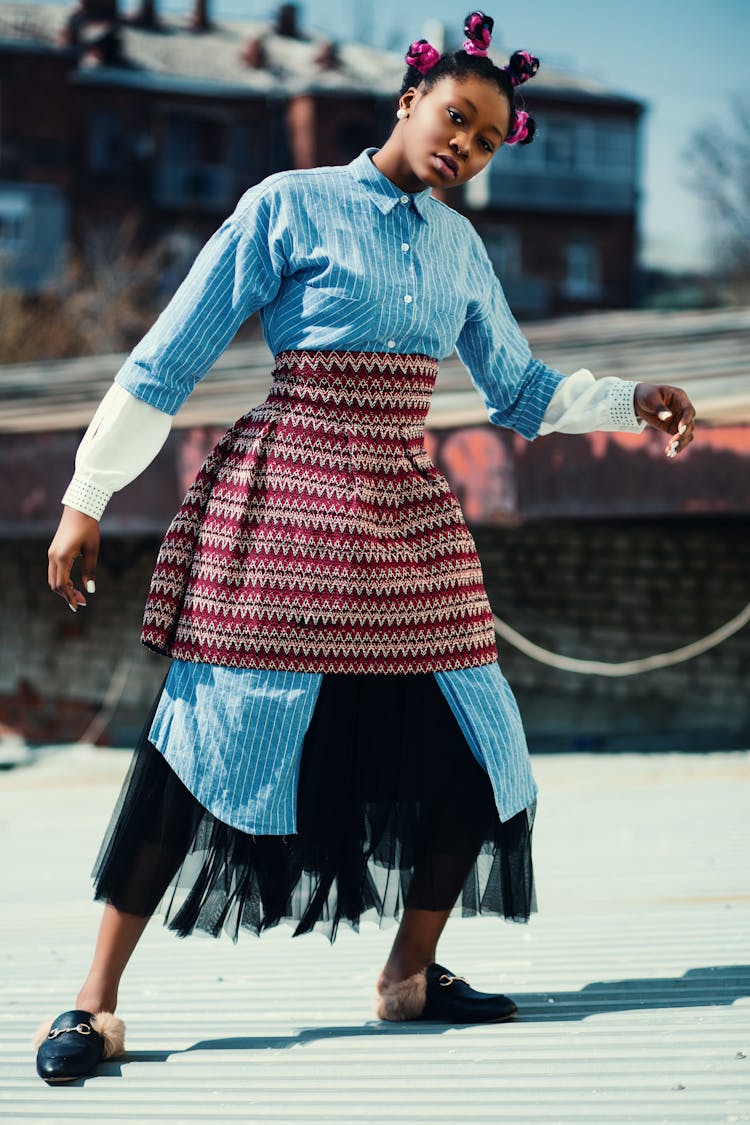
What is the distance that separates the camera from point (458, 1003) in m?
2.63

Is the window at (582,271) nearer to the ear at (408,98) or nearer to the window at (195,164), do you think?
the window at (195,164)

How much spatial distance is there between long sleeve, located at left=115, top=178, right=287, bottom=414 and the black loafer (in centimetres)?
105

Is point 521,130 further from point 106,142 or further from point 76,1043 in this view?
point 106,142

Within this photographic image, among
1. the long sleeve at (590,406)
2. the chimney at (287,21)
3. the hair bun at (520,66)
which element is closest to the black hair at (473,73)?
the hair bun at (520,66)

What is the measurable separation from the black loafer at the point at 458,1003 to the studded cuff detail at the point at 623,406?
3.27 ft

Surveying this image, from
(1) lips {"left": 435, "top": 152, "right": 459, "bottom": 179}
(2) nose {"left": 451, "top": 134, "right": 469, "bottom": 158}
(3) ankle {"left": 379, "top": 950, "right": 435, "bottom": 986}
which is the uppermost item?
(2) nose {"left": 451, "top": 134, "right": 469, "bottom": 158}

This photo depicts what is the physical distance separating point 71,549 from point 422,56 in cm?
101

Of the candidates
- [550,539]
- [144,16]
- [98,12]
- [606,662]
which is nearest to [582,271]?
[144,16]

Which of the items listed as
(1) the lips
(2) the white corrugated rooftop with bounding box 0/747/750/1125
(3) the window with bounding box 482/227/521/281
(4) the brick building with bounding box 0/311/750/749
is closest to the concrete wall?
(4) the brick building with bounding box 0/311/750/749

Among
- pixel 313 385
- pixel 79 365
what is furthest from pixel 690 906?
pixel 79 365

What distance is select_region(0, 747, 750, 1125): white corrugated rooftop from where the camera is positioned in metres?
2.20

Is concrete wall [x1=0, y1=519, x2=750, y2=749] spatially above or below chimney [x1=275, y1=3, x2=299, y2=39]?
below

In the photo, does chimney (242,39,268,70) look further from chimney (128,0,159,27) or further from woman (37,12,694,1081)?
woman (37,12,694,1081)

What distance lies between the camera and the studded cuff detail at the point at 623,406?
2793 millimetres
